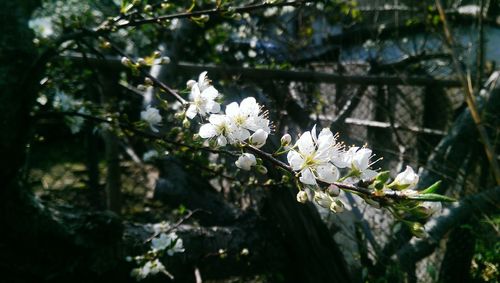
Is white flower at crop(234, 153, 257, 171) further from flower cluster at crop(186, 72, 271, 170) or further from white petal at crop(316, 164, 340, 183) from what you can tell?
white petal at crop(316, 164, 340, 183)

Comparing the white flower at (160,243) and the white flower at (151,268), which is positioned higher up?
the white flower at (160,243)

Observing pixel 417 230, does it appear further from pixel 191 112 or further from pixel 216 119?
pixel 191 112

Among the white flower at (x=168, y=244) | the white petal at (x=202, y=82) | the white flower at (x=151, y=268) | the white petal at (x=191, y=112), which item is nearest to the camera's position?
the white petal at (x=191, y=112)

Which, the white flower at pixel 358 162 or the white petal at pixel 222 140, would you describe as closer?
the white flower at pixel 358 162

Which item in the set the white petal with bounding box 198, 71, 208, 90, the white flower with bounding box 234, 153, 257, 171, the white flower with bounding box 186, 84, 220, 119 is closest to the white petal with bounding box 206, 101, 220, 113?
the white flower with bounding box 186, 84, 220, 119

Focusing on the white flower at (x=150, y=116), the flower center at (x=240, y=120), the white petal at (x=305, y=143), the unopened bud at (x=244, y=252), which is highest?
the white flower at (x=150, y=116)

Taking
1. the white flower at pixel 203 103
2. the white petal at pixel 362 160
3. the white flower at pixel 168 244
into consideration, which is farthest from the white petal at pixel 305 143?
the white flower at pixel 168 244

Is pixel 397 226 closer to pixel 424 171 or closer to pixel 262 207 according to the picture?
pixel 424 171

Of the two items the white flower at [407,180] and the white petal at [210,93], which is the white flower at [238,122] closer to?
the white petal at [210,93]
